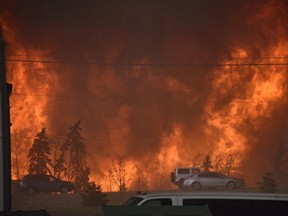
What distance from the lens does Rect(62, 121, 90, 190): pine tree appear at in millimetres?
60722

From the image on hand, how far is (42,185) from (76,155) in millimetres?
23975

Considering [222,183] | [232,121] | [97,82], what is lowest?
[222,183]

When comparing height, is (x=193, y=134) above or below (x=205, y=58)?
below

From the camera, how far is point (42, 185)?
38844 mm

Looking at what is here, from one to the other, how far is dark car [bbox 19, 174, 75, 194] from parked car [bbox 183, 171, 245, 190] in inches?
344

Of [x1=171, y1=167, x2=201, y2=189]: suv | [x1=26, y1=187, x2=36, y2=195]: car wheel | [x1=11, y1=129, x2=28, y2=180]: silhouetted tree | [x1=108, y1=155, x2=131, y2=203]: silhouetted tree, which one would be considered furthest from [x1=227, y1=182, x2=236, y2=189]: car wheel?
[x1=11, y1=129, x2=28, y2=180]: silhouetted tree

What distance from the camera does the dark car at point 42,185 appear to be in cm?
3872

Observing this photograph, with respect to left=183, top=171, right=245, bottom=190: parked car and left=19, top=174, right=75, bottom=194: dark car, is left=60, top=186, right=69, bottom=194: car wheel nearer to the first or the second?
left=19, top=174, right=75, bottom=194: dark car

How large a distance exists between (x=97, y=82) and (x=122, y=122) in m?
8.36

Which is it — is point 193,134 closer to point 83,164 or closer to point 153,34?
point 83,164

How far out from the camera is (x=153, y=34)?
90.4 meters

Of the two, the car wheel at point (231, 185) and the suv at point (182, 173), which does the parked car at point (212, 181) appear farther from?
the suv at point (182, 173)

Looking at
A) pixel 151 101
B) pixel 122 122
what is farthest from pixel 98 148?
pixel 151 101

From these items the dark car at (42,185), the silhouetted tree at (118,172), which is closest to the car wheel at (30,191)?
the dark car at (42,185)
